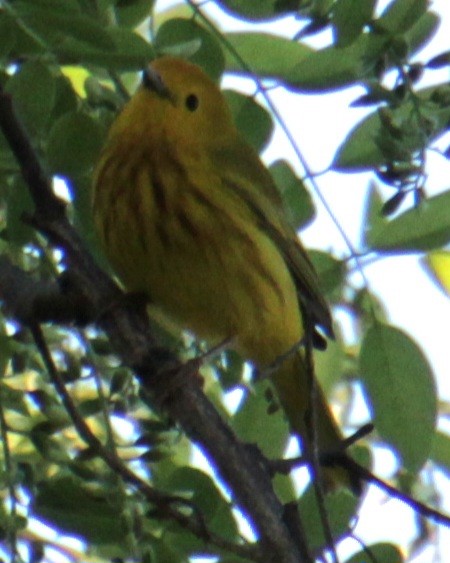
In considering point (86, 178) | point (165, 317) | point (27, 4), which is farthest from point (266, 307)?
point (27, 4)

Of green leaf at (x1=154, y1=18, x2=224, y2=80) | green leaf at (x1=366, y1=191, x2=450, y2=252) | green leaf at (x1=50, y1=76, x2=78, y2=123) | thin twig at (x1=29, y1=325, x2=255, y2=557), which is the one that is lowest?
thin twig at (x1=29, y1=325, x2=255, y2=557)

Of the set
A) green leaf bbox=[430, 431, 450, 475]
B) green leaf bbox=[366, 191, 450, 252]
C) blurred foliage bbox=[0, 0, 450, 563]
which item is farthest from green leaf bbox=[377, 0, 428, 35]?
green leaf bbox=[430, 431, 450, 475]

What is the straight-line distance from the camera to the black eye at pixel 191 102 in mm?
4047

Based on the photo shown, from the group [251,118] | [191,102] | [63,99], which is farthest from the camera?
[191,102]

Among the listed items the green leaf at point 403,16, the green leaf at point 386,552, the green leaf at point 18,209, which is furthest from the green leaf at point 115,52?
the green leaf at point 386,552

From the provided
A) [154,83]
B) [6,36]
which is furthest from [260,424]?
[6,36]

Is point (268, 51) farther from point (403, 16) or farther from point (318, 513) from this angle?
point (318, 513)

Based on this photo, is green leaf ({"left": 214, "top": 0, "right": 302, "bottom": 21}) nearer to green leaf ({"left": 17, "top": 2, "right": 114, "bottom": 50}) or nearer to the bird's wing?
the bird's wing

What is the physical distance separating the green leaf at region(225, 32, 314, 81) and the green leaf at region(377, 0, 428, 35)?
49 centimetres

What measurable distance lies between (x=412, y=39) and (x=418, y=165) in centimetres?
46

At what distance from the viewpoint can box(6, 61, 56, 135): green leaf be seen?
286 centimetres

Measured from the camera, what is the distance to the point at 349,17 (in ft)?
9.30

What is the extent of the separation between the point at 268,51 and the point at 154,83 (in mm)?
571

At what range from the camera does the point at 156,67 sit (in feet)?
12.6
